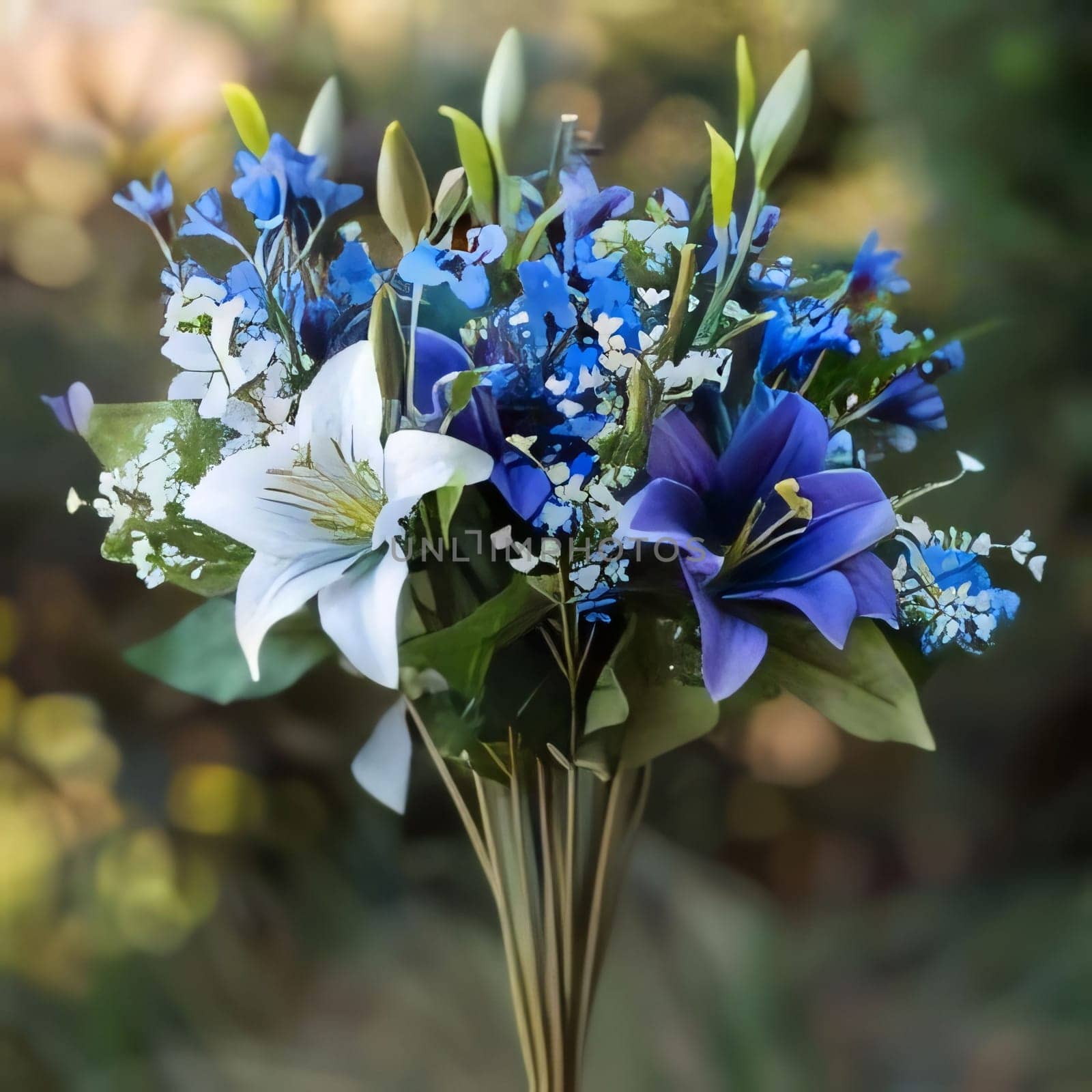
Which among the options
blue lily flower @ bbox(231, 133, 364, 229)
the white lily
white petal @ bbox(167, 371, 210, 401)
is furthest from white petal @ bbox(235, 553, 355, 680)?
blue lily flower @ bbox(231, 133, 364, 229)

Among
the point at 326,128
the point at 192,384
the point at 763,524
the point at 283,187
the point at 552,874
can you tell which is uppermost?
the point at 326,128

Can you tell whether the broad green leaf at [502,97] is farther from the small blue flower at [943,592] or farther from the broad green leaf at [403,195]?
the small blue flower at [943,592]

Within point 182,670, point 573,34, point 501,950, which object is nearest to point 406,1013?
point 501,950

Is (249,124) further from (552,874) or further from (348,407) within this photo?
(552,874)

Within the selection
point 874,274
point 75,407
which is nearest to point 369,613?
point 75,407

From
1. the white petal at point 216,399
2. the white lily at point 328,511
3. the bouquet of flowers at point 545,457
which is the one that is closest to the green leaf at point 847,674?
the bouquet of flowers at point 545,457

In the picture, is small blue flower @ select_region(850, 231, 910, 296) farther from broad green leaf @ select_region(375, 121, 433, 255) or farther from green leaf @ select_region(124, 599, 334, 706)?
green leaf @ select_region(124, 599, 334, 706)
